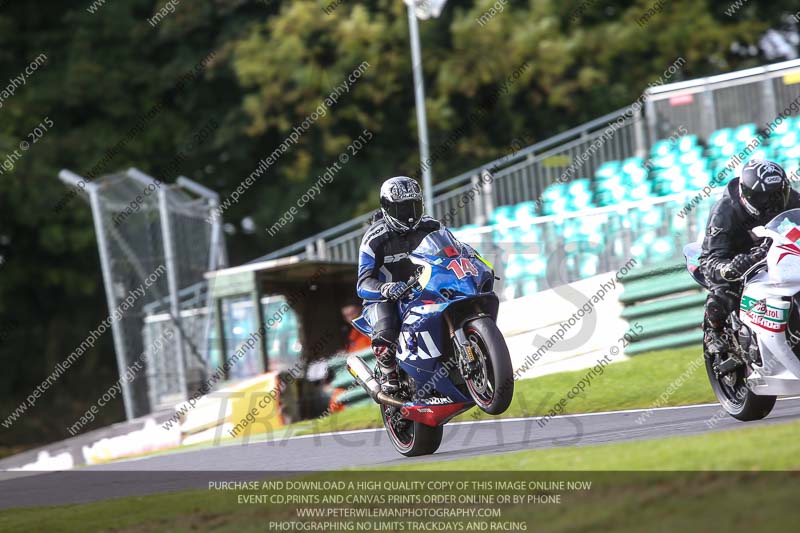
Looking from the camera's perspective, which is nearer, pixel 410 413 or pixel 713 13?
pixel 410 413

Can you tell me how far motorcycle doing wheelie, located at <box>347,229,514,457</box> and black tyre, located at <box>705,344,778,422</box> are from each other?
1783 mm

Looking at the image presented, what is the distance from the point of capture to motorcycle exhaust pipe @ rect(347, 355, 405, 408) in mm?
9478

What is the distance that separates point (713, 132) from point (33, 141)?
18.9 metres

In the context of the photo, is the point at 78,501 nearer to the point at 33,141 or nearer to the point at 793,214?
the point at 793,214

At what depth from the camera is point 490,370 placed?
8594 millimetres

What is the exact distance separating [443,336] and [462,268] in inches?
21.3

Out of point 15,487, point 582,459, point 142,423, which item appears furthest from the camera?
point 142,423

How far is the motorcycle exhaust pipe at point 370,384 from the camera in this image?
9478 mm

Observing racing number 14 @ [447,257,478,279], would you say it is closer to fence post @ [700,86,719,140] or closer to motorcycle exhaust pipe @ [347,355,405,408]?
motorcycle exhaust pipe @ [347,355,405,408]

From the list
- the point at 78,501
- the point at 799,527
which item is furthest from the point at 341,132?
the point at 799,527

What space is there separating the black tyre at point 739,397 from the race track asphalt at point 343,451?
0.36ft

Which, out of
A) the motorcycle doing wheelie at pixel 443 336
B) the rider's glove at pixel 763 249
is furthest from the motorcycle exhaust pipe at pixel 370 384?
the rider's glove at pixel 763 249

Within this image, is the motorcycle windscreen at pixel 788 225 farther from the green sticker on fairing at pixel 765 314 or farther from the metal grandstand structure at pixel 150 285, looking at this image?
the metal grandstand structure at pixel 150 285

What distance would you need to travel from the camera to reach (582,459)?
7.24 metres
